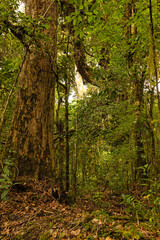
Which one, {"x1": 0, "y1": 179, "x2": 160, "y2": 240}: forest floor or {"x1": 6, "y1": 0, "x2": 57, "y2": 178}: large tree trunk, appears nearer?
{"x1": 0, "y1": 179, "x2": 160, "y2": 240}: forest floor

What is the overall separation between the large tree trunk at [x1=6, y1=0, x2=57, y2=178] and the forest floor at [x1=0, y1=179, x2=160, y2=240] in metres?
0.43

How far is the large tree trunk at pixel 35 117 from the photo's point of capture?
3421 millimetres

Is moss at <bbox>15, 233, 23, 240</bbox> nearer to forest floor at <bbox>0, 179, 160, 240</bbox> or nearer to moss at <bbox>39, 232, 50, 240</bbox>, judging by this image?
forest floor at <bbox>0, 179, 160, 240</bbox>

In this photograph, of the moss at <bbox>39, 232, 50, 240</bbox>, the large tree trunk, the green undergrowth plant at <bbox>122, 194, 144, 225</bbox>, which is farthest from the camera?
the large tree trunk

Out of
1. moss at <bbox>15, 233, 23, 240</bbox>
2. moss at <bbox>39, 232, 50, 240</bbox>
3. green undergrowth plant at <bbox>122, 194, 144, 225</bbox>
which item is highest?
green undergrowth plant at <bbox>122, 194, 144, 225</bbox>

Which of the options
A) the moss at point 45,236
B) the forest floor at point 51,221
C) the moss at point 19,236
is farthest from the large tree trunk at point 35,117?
the moss at point 45,236

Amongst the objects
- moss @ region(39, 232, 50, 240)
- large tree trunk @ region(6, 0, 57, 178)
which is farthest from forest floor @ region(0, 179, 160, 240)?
large tree trunk @ region(6, 0, 57, 178)

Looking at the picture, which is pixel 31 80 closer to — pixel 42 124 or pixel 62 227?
pixel 42 124

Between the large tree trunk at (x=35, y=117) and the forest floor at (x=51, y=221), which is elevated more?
the large tree trunk at (x=35, y=117)

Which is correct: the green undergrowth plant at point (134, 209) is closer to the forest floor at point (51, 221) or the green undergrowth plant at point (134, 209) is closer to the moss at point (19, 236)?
the forest floor at point (51, 221)

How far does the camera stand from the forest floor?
163 centimetres

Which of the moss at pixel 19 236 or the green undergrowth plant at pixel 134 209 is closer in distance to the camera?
the moss at pixel 19 236

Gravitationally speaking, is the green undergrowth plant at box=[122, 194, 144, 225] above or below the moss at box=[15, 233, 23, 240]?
above

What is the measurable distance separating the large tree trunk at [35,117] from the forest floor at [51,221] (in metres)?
0.43
